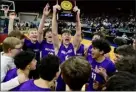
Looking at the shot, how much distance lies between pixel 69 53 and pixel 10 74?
1384mm

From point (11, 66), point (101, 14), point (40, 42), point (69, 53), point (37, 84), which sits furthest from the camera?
point (101, 14)

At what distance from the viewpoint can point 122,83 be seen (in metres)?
1.68

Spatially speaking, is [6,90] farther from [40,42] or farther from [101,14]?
[101,14]

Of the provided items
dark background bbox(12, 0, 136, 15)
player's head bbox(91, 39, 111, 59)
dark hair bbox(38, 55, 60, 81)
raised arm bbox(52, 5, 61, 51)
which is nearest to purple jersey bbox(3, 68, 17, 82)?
dark hair bbox(38, 55, 60, 81)

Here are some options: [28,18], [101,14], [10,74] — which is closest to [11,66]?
[10,74]

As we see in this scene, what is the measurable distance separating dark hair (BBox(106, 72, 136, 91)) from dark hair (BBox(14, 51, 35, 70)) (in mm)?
909

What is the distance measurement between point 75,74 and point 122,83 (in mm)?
326

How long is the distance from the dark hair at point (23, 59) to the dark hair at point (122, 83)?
0.91 m

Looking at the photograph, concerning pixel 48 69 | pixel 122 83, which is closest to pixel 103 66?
pixel 48 69

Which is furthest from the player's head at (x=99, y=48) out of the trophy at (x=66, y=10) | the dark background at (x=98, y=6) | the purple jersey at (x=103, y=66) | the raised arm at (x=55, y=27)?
the dark background at (x=98, y=6)

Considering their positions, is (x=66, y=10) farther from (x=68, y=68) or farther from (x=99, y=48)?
(x=68, y=68)

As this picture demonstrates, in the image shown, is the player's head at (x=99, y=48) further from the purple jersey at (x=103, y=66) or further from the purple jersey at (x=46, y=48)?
the purple jersey at (x=46, y=48)

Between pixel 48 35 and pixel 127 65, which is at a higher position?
pixel 48 35

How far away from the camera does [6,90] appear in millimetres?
2244
